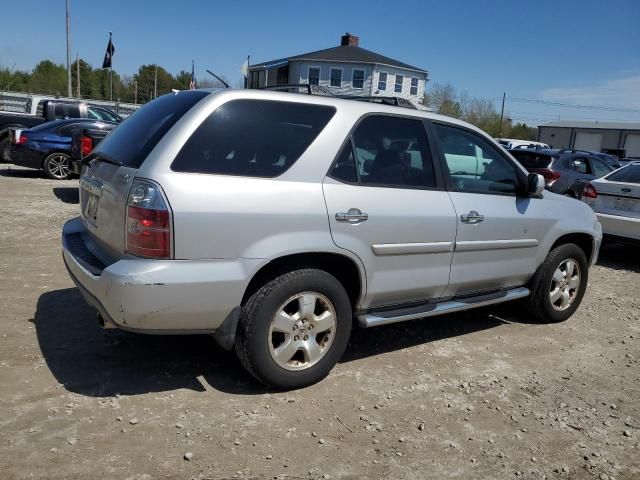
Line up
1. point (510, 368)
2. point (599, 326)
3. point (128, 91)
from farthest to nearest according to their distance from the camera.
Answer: point (128, 91)
point (599, 326)
point (510, 368)

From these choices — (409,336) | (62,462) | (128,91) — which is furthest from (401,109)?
(128,91)

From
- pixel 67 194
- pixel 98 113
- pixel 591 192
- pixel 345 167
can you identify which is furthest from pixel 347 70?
pixel 345 167

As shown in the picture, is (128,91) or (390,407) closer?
(390,407)

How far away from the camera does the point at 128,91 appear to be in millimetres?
80562

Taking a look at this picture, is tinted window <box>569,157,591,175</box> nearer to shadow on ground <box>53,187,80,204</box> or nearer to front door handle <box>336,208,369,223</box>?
front door handle <box>336,208,369,223</box>

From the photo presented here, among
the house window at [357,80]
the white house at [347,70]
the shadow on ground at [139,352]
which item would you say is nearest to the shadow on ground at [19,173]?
the shadow on ground at [139,352]

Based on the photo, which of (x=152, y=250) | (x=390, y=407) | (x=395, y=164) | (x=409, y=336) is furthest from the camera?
(x=409, y=336)

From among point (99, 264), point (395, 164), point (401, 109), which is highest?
point (401, 109)

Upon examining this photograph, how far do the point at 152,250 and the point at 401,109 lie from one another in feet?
6.93

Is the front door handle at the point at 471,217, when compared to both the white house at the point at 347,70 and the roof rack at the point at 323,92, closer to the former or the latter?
the roof rack at the point at 323,92

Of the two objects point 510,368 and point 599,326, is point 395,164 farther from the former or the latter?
point 599,326

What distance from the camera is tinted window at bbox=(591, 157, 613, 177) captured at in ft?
38.5

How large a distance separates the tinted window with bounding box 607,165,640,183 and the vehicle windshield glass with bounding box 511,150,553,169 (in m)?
2.82

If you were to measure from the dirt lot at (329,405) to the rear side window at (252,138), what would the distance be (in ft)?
4.70
